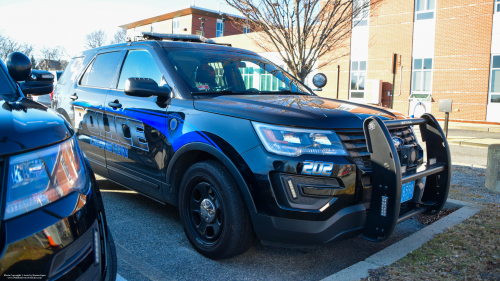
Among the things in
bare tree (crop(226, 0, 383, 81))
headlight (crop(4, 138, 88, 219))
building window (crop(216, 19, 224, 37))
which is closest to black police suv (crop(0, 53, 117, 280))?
headlight (crop(4, 138, 88, 219))

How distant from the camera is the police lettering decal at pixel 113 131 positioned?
3.61 m

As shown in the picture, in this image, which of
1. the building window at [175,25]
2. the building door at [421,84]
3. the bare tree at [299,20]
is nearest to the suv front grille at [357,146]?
the bare tree at [299,20]

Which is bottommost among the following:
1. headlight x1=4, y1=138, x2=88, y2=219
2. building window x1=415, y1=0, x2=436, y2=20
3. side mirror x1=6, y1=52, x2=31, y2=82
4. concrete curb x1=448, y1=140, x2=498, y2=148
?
concrete curb x1=448, y1=140, x2=498, y2=148

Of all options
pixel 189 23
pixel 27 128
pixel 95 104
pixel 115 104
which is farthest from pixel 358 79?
pixel 189 23

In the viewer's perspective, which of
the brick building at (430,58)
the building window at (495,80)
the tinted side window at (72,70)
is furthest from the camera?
the brick building at (430,58)

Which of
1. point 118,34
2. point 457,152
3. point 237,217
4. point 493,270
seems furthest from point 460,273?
point 118,34

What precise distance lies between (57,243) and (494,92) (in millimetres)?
23791

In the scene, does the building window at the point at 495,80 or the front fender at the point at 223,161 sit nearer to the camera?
the front fender at the point at 223,161

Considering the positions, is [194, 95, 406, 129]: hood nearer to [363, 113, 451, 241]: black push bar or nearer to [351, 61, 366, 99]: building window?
[363, 113, 451, 241]: black push bar

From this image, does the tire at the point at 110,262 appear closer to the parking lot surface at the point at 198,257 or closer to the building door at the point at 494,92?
the parking lot surface at the point at 198,257

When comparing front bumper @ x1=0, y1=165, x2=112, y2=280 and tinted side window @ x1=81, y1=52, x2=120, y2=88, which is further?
tinted side window @ x1=81, y1=52, x2=120, y2=88

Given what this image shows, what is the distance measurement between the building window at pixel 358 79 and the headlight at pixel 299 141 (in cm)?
2444

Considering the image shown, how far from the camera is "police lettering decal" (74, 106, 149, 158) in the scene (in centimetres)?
361

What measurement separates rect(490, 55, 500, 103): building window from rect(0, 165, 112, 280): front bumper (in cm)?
2350
